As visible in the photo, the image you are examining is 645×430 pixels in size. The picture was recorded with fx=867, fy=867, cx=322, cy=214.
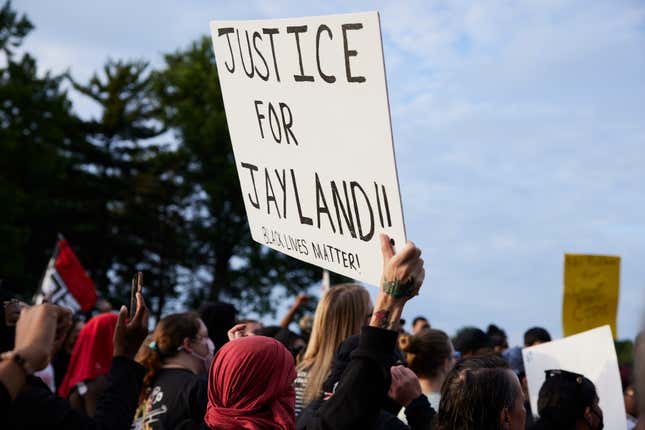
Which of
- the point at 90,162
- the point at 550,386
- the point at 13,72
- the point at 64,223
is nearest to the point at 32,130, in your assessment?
the point at 13,72

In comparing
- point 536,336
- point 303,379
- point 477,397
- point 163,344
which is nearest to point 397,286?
point 477,397

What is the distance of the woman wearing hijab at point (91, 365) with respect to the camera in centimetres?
678

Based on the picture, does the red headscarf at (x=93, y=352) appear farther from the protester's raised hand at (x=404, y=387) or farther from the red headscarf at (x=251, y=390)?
the red headscarf at (x=251, y=390)

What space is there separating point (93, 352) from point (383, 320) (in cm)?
475

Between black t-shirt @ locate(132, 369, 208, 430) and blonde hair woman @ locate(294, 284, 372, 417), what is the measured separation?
1.98ft

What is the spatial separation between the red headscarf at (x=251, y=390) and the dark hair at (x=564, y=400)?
1865 millimetres

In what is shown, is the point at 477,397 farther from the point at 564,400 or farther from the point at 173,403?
the point at 173,403

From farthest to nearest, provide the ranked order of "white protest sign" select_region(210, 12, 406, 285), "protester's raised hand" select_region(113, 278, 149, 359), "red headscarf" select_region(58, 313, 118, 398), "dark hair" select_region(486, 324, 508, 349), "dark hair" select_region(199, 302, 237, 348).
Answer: "dark hair" select_region(486, 324, 508, 349), "dark hair" select_region(199, 302, 237, 348), "red headscarf" select_region(58, 313, 118, 398), "protester's raised hand" select_region(113, 278, 149, 359), "white protest sign" select_region(210, 12, 406, 285)

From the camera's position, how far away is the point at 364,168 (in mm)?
3420

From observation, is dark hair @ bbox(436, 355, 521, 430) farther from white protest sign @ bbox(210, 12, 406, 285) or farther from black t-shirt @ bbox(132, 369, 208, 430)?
black t-shirt @ bbox(132, 369, 208, 430)

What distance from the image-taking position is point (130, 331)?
12.0 ft

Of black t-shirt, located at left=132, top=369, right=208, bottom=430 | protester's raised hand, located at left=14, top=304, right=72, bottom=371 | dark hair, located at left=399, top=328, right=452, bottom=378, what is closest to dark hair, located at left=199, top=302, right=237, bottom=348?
black t-shirt, located at left=132, top=369, right=208, bottom=430

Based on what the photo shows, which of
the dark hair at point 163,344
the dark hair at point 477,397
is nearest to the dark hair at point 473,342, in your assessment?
the dark hair at point 163,344

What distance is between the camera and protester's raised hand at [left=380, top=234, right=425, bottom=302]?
2848 millimetres
